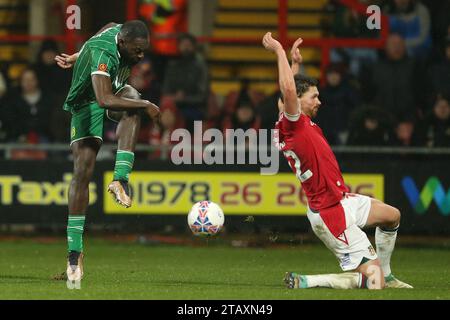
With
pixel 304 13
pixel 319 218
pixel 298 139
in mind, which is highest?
pixel 304 13

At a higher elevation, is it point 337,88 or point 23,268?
point 337,88

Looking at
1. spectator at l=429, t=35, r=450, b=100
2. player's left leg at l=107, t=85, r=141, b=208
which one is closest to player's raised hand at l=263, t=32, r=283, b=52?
player's left leg at l=107, t=85, r=141, b=208

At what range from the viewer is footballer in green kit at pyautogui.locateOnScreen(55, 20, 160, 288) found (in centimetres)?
1012

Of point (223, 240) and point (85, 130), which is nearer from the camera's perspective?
point (85, 130)

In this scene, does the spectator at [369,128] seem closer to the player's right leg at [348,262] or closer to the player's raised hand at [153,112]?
the player's right leg at [348,262]

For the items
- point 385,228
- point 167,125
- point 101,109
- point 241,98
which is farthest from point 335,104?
point 101,109

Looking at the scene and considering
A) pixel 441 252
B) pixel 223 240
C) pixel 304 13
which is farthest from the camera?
pixel 304 13

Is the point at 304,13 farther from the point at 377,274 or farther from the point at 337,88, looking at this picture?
the point at 377,274

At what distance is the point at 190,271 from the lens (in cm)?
1266

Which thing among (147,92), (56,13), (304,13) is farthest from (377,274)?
(56,13)

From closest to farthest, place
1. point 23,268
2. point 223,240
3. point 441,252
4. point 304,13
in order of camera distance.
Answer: point 23,268, point 441,252, point 223,240, point 304,13

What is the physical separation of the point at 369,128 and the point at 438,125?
969mm

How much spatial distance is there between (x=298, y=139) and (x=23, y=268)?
150 inches

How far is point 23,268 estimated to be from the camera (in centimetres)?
1273
